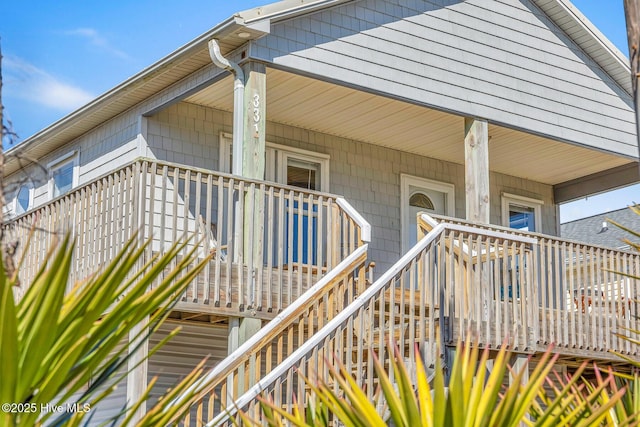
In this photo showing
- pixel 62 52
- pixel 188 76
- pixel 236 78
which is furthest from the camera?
pixel 62 52

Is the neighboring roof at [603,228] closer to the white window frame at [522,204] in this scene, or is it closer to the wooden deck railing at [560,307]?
the white window frame at [522,204]

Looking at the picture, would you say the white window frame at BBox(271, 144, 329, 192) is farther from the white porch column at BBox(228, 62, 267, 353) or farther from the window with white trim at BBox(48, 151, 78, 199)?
the window with white trim at BBox(48, 151, 78, 199)

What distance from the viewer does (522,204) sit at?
53.0ft

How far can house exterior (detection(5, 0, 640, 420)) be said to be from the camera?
9492 millimetres

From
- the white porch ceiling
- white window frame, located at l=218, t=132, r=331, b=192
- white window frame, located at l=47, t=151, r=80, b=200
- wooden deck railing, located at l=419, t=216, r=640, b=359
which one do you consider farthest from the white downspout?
white window frame, located at l=47, t=151, r=80, b=200

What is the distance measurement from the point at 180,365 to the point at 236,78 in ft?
12.7

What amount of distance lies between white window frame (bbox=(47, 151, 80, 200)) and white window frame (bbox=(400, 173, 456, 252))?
4.64 meters

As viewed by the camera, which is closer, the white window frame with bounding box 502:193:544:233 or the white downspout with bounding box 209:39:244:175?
the white downspout with bounding box 209:39:244:175

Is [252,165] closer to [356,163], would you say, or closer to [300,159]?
[300,159]

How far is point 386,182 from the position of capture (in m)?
14.4

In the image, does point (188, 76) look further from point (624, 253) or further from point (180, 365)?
point (624, 253)

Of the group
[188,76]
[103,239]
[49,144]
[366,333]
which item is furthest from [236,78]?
[49,144]

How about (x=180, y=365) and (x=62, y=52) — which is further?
(x=62, y=52)

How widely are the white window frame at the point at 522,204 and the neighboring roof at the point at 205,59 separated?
8.27 feet
